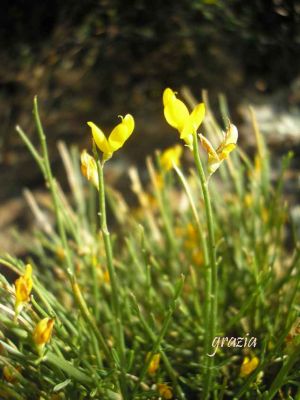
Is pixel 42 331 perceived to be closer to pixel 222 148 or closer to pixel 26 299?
pixel 26 299

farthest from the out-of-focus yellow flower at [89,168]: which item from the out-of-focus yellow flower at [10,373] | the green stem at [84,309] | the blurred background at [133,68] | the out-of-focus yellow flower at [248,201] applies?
the blurred background at [133,68]

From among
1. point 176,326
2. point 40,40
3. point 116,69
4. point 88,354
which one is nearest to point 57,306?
point 88,354

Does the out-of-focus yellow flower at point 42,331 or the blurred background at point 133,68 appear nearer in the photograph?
the out-of-focus yellow flower at point 42,331

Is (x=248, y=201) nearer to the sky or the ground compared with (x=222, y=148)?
nearer to the ground

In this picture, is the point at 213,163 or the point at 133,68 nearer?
the point at 213,163

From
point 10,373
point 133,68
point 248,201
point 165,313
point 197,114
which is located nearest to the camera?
point 197,114

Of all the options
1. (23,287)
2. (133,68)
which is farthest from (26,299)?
(133,68)

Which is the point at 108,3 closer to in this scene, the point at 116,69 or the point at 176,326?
the point at 116,69

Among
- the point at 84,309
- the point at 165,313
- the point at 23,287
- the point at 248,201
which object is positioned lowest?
the point at 248,201

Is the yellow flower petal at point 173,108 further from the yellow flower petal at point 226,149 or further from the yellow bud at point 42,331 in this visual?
the yellow bud at point 42,331
